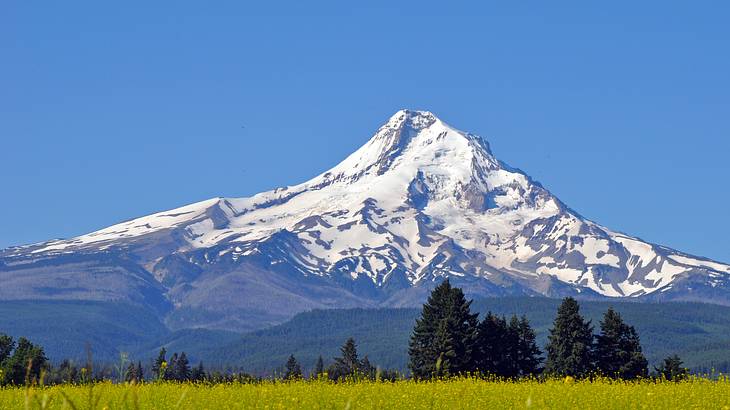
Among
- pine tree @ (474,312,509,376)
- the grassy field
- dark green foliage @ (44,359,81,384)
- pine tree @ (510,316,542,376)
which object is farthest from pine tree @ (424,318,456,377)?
the grassy field

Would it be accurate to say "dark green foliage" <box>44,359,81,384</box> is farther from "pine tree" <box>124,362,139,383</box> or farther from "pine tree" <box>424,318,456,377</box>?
"pine tree" <box>424,318,456,377</box>

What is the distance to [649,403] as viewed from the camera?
21.5 meters

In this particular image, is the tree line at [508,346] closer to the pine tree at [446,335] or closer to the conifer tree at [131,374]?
the pine tree at [446,335]

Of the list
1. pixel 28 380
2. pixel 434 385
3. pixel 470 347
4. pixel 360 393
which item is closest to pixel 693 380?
pixel 434 385

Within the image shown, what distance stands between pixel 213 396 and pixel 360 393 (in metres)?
2.80

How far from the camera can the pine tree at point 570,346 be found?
6956 centimetres

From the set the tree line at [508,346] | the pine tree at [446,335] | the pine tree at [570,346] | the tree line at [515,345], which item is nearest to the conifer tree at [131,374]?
the pine tree at [446,335]

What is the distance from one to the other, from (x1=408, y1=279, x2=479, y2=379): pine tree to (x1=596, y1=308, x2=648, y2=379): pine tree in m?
7.50

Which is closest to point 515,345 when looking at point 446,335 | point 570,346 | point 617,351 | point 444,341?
point 570,346

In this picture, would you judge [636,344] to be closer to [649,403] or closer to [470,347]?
[470,347]

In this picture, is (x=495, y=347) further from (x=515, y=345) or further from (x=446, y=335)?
(x=446, y=335)

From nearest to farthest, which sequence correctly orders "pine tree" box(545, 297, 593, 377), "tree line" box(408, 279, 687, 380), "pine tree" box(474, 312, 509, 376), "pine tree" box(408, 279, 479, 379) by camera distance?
"pine tree" box(408, 279, 479, 379) < "tree line" box(408, 279, 687, 380) < "pine tree" box(545, 297, 593, 377) < "pine tree" box(474, 312, 509, 376)

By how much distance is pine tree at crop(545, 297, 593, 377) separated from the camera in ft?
228

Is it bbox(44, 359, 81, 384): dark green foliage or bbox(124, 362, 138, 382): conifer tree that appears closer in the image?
bbox(124, 362, 138, 382): conifer tree
